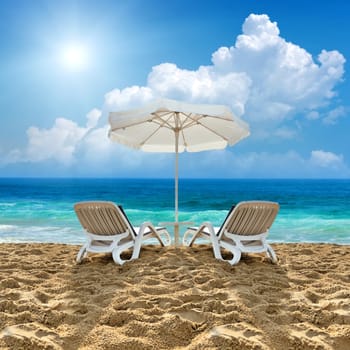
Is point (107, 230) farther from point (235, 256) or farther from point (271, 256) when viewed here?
point (271, 256)

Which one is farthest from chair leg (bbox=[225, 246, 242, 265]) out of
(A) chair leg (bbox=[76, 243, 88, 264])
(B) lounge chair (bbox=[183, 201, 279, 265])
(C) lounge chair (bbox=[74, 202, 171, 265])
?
(A) chair leg (bbox=[76, 243, 88, 264])

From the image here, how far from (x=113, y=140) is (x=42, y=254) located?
2297mm

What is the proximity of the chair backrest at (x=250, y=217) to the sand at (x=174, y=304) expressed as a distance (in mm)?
487

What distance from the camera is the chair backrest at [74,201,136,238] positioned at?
509 cm

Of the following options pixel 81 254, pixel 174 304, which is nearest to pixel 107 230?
pixel 81 254

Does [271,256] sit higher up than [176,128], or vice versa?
[176,128]

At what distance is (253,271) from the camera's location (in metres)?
4.74

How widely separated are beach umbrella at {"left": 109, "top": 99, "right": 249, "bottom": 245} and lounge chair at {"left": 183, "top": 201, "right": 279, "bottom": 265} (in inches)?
46.3

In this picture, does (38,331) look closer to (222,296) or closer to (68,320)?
(68,320)

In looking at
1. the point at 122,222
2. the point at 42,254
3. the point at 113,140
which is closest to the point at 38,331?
the point at 122,222

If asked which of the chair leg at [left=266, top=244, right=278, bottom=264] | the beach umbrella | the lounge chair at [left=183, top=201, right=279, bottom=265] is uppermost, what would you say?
the beach umbrella

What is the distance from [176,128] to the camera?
6582mm

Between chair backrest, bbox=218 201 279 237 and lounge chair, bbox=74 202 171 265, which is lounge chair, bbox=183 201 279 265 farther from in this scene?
lounge chair, bbox=74 202 171 265

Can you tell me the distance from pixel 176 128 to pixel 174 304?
379 cm
